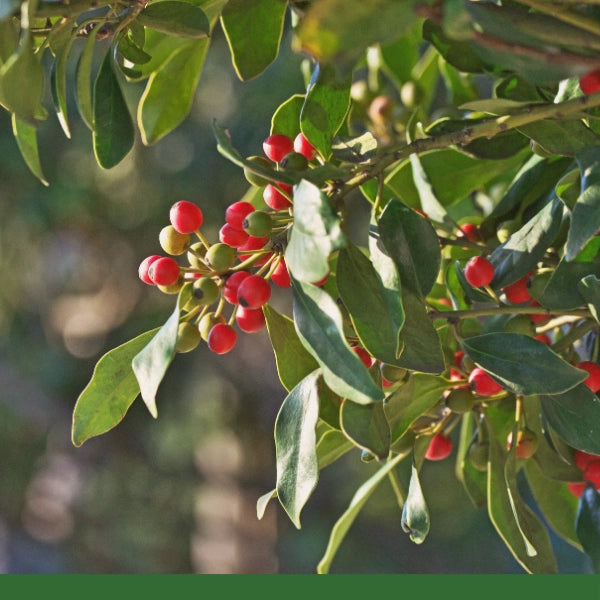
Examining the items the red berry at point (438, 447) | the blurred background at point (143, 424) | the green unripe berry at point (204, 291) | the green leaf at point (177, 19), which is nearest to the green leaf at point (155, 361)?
the green unripe berry at point (204, 291)

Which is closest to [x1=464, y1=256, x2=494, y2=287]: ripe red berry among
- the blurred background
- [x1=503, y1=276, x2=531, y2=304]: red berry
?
[x1=503, y1=276, x2=531, y2=304]: red berry

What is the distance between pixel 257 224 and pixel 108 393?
13 centimetres

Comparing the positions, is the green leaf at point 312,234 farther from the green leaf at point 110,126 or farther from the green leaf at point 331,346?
the green leaf at point 110,126

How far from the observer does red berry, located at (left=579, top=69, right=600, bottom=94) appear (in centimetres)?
43

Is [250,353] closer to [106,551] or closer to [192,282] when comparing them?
[106,551]

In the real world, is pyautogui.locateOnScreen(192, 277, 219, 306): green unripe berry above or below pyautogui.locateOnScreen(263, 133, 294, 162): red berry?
below

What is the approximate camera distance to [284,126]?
52 cm

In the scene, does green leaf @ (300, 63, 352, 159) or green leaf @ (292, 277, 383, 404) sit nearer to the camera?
green leaf @ (292, 277, 383, 404)

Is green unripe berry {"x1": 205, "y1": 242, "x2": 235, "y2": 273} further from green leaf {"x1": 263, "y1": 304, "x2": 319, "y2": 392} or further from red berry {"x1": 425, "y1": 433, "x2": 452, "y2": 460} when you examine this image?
red berry {"x1": 425, "y1": 433, "x2": 452, "y2": 460}

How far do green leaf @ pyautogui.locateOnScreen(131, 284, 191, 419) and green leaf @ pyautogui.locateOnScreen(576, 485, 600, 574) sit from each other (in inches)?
11.5

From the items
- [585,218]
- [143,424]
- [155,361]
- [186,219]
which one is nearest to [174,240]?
[186,219]

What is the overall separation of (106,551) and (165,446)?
378mm

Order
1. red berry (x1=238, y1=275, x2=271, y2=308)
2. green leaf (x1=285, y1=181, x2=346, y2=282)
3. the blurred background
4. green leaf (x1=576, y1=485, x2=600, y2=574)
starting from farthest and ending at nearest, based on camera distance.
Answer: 1. the blurred background
2. green leaf (x1=576, y1=485, x2=600, y2=574)
3. red berry (x1=238, y1=275, x2=271, y2=308)
4. green leaf (x1=285, y1=181, x2=346, y2=282)

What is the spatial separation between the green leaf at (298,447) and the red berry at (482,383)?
121 millimetres
